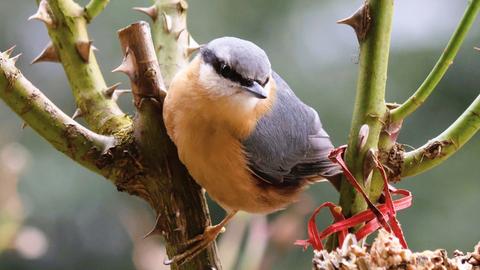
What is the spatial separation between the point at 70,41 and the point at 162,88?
0.50 ft

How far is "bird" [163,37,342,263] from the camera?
1080 millimetres

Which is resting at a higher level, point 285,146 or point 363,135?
point 363,135

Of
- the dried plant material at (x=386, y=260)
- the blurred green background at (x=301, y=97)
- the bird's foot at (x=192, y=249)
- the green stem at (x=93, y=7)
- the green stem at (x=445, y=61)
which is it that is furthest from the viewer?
the blurred green background at (x=301, y=97)

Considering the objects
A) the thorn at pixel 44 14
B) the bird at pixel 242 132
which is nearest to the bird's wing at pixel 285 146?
the bird at pixel 242 132

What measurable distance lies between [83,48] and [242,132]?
28cm

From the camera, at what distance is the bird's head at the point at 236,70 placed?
1.07 metres

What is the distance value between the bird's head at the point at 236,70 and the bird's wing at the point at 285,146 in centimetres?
7

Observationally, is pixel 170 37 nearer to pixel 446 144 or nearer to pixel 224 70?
pixel 224 70

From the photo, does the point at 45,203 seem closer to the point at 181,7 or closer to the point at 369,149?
the point at 181,7

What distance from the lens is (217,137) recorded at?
1156 millimetres

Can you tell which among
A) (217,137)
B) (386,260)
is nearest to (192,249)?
(217,137)

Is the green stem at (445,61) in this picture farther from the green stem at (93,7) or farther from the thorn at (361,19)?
the green stem at (93,7)

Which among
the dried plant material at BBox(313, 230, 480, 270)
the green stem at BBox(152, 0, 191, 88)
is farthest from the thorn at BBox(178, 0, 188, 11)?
the dried plant material at BBox(313, 230, 480, 270)

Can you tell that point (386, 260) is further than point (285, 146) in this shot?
No
